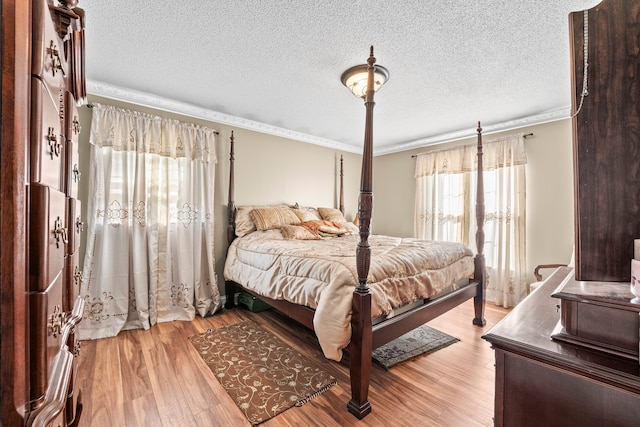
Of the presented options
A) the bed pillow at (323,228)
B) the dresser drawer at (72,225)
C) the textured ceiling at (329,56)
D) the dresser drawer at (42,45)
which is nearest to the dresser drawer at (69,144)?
the dresser drawer at (72,225)

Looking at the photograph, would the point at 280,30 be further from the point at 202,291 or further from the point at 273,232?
the point at 202,291

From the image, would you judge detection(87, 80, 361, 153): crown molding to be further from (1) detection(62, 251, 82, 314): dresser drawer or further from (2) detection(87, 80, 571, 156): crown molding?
(1) detection(62, 251, 82, 314): dresser drawer

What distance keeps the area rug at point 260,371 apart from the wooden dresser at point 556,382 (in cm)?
124

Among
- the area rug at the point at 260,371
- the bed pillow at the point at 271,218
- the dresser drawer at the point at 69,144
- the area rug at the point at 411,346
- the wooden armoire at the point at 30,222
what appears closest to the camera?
the wooden armoire at the point at 30,222

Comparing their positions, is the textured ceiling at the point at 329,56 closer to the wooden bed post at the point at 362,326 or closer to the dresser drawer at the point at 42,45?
the wooden bed post at the point at 362,326

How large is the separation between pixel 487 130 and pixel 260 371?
387cm

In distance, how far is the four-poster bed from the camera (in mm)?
1552

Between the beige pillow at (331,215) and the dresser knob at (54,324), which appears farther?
the beige pillow at (331,215)

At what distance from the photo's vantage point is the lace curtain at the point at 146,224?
248 cm

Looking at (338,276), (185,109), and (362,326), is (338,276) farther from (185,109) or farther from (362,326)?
(185,109)

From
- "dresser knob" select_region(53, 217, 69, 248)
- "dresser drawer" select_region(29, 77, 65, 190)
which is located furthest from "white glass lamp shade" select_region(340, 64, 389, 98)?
"dresser knob" select_region(53, 217, 69, 248)

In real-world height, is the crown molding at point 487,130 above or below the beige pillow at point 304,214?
above

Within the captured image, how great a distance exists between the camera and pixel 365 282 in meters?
1.57

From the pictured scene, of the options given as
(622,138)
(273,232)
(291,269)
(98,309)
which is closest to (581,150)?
(622,138)
